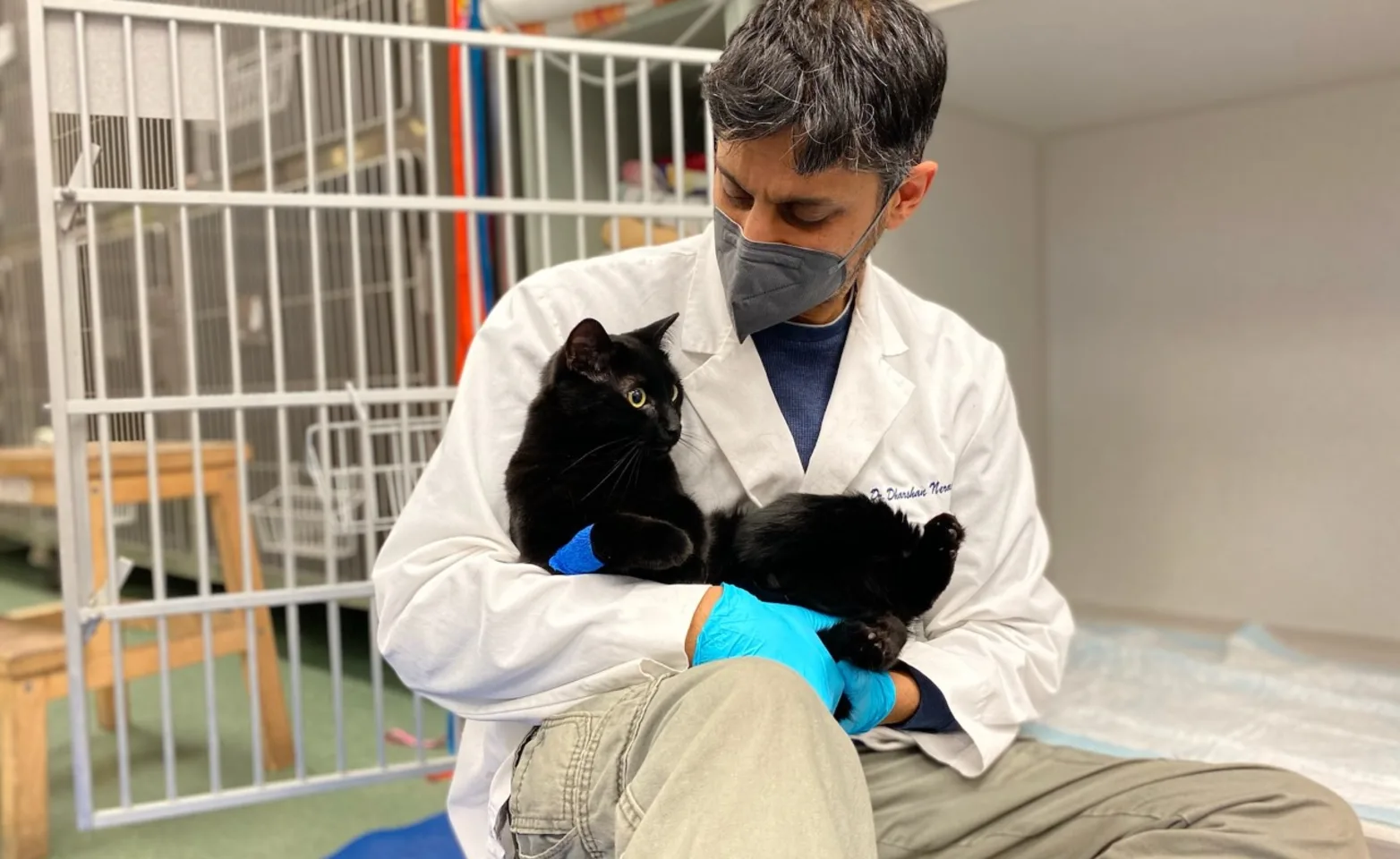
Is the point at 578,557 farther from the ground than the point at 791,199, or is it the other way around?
the point at 791,199

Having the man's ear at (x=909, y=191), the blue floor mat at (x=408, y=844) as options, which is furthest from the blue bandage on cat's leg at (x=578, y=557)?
the blue floor mat at (x=408, y=844)

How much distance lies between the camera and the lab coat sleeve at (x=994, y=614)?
0.94 m

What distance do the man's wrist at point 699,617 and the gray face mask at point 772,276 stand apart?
0.97 feet

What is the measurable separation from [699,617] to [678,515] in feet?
0.38

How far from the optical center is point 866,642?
824 millimetres

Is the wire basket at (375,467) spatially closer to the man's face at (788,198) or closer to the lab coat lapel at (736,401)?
the lab coat lapel at (736,401)

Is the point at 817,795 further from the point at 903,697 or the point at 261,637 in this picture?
the point at 261,637

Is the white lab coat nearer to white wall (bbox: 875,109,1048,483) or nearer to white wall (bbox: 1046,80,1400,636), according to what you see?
white wall (bbox: 875,109,1048,483)

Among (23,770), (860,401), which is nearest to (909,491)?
(860,401)

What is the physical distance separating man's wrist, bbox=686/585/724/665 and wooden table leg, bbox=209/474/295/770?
113cm

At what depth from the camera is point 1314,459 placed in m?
1.66

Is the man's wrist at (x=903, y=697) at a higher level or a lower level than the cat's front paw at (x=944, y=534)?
lower

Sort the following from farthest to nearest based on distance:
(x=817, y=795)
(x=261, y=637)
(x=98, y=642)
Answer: (x=261, y=637) < (x=98, y=642) < (x=817, y=795)

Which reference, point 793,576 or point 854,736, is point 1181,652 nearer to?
point 854,736
